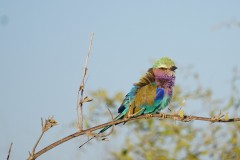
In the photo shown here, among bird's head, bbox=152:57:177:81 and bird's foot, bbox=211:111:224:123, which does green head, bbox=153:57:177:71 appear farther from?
bird's foot, bbox=211:111:224:123

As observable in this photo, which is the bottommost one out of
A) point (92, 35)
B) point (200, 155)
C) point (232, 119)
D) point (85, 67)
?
point (200, 155)

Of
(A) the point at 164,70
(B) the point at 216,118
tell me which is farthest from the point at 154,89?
(B) the point at 216,118

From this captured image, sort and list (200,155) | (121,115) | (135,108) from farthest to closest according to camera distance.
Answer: (200,155), (135,108), (121,115)

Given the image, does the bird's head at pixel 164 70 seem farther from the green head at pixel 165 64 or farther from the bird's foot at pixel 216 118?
the bird's foot at pixel 216 118

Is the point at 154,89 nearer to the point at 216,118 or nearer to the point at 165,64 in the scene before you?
the point at 165,64

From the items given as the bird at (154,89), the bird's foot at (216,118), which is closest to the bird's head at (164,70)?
the bird at (154,89)

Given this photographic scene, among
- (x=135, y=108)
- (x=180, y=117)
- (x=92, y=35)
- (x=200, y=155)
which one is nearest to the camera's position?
(x=92, y=35)

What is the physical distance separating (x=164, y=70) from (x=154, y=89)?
0.86 ft

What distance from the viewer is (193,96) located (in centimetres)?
970

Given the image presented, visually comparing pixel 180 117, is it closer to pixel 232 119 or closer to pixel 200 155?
pixel 232 119

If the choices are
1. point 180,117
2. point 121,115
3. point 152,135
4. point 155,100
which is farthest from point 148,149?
point 180,117

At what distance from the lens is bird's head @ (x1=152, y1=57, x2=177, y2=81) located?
5.64m

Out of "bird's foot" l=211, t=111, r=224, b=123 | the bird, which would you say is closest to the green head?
the bird

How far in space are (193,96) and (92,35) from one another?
24.7ft
